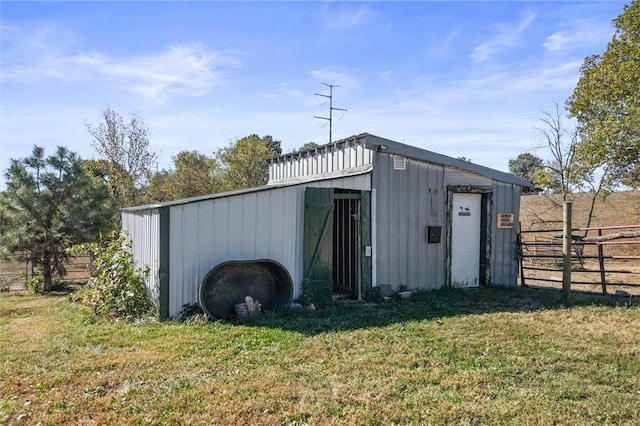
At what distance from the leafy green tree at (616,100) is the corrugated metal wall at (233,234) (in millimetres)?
9353

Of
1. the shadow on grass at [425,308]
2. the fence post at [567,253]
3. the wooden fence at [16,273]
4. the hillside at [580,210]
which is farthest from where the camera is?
the hillside at [580,210]

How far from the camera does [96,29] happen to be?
5887 millimetres

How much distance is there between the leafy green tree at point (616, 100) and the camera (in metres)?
11.2

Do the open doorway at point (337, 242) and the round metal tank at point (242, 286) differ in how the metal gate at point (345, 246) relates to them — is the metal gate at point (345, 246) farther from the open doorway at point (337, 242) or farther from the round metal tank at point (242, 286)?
the round metal tank at point (242, 286)

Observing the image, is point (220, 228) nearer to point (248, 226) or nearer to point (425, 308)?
point (248, 226)

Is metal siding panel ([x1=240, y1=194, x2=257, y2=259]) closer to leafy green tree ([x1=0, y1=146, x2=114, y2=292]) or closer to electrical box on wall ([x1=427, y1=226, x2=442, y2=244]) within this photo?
electrical box on wall ([x1=427, y1=226, x2=442, y2=244])

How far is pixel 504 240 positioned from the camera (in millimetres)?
8383

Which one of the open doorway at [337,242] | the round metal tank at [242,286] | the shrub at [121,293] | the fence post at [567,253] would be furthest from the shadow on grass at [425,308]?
the shrub at [121,293]

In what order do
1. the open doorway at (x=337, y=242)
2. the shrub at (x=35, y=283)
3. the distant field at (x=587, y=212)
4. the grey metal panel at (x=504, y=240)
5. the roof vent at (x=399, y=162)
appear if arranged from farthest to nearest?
the distant field at (x=587, y=212) < the shrub at (x=35, y=283) < the grey metal panel at (x=504, y=240) < the roof vent at (x=399, y=162) < the open doorway at (x=337, y=242)

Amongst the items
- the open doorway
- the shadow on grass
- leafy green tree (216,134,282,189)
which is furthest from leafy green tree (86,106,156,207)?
the shadow on grass

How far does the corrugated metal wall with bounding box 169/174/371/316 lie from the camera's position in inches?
211

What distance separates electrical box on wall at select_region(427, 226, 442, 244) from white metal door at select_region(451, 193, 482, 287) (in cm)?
48

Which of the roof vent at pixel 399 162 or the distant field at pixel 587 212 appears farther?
the distant field at pixel 587 212

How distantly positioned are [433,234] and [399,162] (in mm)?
1451
